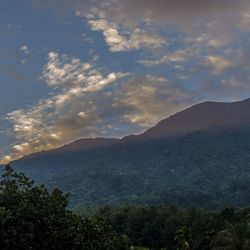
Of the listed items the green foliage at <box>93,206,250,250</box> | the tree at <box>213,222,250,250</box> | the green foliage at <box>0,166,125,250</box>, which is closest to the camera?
the green foliage at <box>0,166,125,250</box>

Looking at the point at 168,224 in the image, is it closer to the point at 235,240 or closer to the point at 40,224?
the point at 235,240

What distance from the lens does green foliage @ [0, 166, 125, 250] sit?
24.9 meters

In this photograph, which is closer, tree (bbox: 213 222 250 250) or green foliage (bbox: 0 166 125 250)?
green foliage (bbox: 0 166 125 250)

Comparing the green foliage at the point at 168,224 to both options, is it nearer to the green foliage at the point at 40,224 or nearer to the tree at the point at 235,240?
the tree at the point at 235,240

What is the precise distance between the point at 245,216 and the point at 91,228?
68.3 meters

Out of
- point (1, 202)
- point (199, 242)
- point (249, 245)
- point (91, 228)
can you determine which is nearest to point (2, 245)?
point (1, 202)

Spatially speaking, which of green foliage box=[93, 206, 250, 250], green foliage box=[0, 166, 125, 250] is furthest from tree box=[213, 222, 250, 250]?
green foliage box=[0, 166, 125, 250]

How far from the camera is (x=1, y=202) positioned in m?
27.0

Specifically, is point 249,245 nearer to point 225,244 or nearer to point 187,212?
point 225,244

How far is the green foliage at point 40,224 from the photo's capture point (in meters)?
24.9

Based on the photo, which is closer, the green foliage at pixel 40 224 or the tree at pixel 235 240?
the green foliage at pixel 40 224

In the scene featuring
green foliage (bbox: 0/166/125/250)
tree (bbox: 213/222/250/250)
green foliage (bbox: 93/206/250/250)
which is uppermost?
green foliage (bbox: 0/166/125/250)

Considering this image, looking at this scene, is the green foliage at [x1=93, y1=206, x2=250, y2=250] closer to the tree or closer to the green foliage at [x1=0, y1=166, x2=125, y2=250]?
the tree

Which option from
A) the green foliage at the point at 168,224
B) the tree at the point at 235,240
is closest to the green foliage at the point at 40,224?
the tree at the point at 235,240
